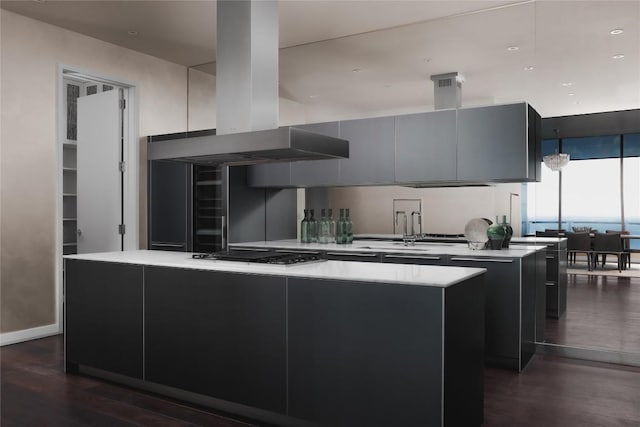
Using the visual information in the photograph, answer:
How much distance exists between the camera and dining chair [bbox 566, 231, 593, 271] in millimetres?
4062

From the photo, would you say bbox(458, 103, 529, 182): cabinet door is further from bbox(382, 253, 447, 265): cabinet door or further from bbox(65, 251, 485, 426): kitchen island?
bbox(65, 251, 485, 426): kitchen island

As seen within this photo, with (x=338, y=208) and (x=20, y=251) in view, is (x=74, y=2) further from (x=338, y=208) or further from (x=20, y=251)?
(x=338, y=208)

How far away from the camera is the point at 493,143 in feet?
13.9

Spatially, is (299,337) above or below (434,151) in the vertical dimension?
below

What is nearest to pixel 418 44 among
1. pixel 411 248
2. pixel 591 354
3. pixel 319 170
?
pixel 319 170

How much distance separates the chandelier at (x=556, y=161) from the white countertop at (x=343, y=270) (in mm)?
1951

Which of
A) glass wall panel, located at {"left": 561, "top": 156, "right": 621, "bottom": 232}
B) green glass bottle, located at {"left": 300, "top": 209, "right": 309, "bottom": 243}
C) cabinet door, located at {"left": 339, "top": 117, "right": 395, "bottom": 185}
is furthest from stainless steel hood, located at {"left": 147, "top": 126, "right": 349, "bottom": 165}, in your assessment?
glass wall panel, located at {"left": 561, "top": 156, "right": 621, "bottom": 232}

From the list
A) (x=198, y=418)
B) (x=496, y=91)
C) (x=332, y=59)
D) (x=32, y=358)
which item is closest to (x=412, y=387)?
(x=198, y=418)

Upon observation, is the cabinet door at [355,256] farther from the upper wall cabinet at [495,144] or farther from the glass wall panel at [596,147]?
the glass wall panel at [596,147]

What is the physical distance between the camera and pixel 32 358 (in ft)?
13.4

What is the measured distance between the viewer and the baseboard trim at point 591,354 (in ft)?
12.7

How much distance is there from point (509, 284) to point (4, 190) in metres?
4.24

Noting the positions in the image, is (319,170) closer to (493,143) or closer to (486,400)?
(493,143)

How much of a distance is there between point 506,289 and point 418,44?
2.40m
